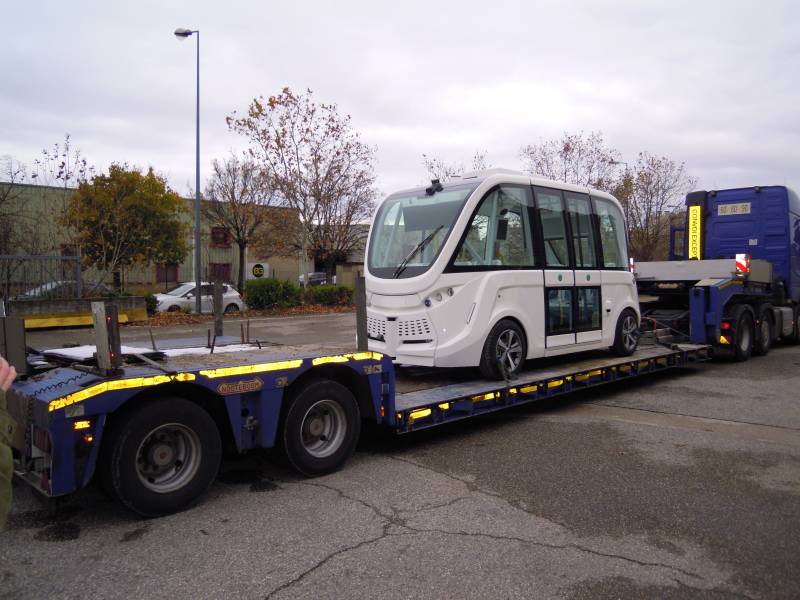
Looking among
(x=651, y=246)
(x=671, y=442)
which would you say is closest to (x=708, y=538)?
(x=671, y=442)

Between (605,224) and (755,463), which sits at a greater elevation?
(605,224)

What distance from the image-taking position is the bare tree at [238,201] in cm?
3232

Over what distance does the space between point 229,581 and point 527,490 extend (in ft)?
8.23

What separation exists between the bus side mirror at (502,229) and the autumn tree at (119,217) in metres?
15.2

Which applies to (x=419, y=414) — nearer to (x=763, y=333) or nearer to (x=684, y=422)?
(x=684, y=422)

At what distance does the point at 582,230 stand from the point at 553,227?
71 cm

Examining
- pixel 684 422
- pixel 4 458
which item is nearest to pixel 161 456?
pixel 4 458

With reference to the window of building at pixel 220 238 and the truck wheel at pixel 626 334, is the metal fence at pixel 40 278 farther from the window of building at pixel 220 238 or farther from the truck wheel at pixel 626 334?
the window of building at pixel 220 238

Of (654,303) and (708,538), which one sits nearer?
(708,538)

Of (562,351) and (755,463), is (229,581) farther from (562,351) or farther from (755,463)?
(562,351)

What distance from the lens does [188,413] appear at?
181 inches

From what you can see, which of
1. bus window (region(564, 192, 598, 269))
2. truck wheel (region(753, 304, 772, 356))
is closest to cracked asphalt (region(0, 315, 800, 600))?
bus window (region(564, 192, 598, 269))

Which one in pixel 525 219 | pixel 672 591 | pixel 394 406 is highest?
pixel 525 219

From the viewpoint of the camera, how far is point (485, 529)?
14.6ft
